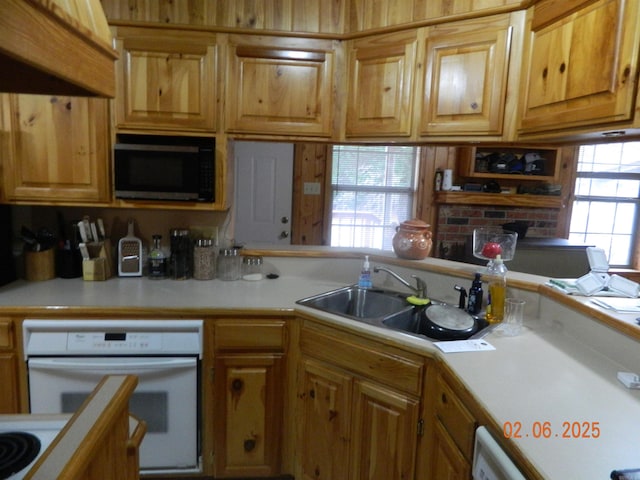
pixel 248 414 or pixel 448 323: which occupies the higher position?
pixel 448 323

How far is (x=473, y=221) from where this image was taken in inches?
171

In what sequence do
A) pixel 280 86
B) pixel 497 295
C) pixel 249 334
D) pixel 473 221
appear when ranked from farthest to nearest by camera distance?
pixel 473 221, pixel 280 86, pixel 249 334, pixel 497 295

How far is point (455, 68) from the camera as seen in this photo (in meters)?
1.91

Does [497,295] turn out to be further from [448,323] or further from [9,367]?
[9,367]

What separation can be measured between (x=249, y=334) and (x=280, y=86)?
3.96 ft

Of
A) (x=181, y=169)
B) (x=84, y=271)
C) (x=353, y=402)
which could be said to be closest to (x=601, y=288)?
(x=353, y=402)

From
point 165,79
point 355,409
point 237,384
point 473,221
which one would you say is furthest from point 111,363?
point 473,221

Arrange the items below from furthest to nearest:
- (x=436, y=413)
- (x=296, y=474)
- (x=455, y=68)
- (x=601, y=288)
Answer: (x=296, y=474) → (x=455, y=68) → (x=601, y=288) → (x=436, y=413)

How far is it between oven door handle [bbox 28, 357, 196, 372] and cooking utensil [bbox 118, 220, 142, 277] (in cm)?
62

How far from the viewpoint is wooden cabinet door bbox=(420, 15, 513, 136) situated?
1812mm

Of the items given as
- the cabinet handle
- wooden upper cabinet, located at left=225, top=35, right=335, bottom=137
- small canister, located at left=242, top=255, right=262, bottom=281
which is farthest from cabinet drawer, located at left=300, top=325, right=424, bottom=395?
wooden upper cabinet, located at left=225, top=35, right=335, bottom=137

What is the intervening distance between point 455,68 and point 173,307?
162cm

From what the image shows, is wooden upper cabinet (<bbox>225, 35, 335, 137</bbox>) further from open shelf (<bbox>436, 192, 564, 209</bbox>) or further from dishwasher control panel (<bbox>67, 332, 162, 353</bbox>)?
open shelf (<bbox>436, 192, 564, 209</bbox>)

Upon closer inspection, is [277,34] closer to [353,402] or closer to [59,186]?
[59,186]
